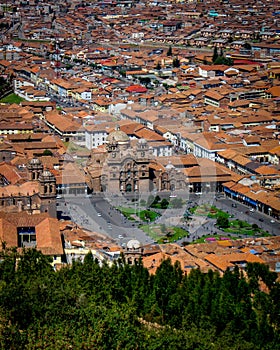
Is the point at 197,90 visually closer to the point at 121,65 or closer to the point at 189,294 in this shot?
the point at 121,65

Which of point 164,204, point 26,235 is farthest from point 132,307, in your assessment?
point 164,204

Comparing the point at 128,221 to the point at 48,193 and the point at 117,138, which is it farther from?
the point at 117,138

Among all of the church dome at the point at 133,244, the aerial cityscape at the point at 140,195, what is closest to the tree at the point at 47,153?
the aerial cityscape at the point at 140,195

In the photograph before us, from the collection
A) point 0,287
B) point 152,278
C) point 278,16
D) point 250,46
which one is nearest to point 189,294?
point 152,278

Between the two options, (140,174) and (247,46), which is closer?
(140,174)

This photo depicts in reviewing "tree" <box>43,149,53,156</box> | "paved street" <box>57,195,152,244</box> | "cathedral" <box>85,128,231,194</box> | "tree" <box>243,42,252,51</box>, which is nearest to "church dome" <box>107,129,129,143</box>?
"cathedral" <box>85,128,231,194</box>

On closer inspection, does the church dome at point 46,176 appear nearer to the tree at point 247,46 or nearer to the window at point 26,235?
the window at point 26,235

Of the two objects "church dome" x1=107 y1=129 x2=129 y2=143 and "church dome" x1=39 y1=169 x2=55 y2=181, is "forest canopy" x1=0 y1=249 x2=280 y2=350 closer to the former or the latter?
"church dome" x1=39 y1=169 x2=55 y2=181
